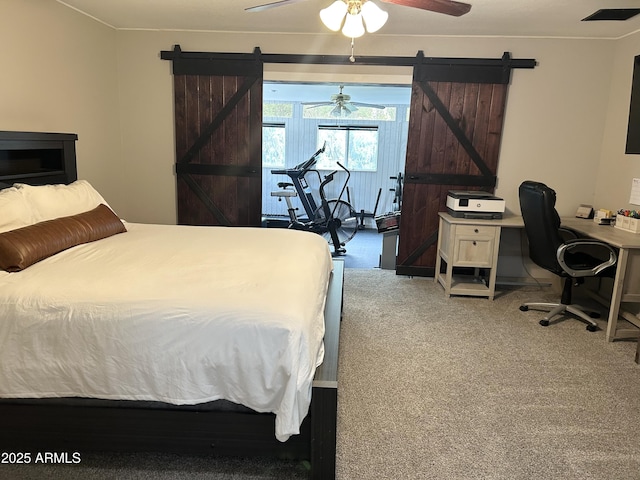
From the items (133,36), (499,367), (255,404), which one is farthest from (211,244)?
(133,36)

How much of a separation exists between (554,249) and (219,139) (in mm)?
3282

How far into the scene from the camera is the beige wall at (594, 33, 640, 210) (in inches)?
154

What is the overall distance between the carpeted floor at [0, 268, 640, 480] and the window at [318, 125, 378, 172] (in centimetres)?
500

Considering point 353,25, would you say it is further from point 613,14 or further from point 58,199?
point 613,14

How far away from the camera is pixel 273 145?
27.7ft

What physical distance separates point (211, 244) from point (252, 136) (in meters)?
2.11

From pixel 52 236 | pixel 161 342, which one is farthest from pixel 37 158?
pixel 161 342

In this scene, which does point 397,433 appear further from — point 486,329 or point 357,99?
point 357,99

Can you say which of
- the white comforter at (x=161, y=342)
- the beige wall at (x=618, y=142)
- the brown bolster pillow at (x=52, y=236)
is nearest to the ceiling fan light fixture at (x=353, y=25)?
the white comforter at (x=161, y=342)

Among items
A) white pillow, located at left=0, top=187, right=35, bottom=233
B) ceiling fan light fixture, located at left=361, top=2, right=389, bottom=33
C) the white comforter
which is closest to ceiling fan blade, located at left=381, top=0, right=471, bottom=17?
ceiling fan light fixture, located at left=361, top=2, right=389, bottom=33

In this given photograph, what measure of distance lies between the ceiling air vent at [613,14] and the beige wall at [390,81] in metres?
0.63

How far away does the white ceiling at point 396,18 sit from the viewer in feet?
11.1

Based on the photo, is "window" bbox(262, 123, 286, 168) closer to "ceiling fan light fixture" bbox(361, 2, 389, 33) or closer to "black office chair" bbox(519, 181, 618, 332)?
"black office chair" bbox(519, 181, 618, 332)

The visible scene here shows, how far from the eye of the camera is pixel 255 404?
5.70 feet
